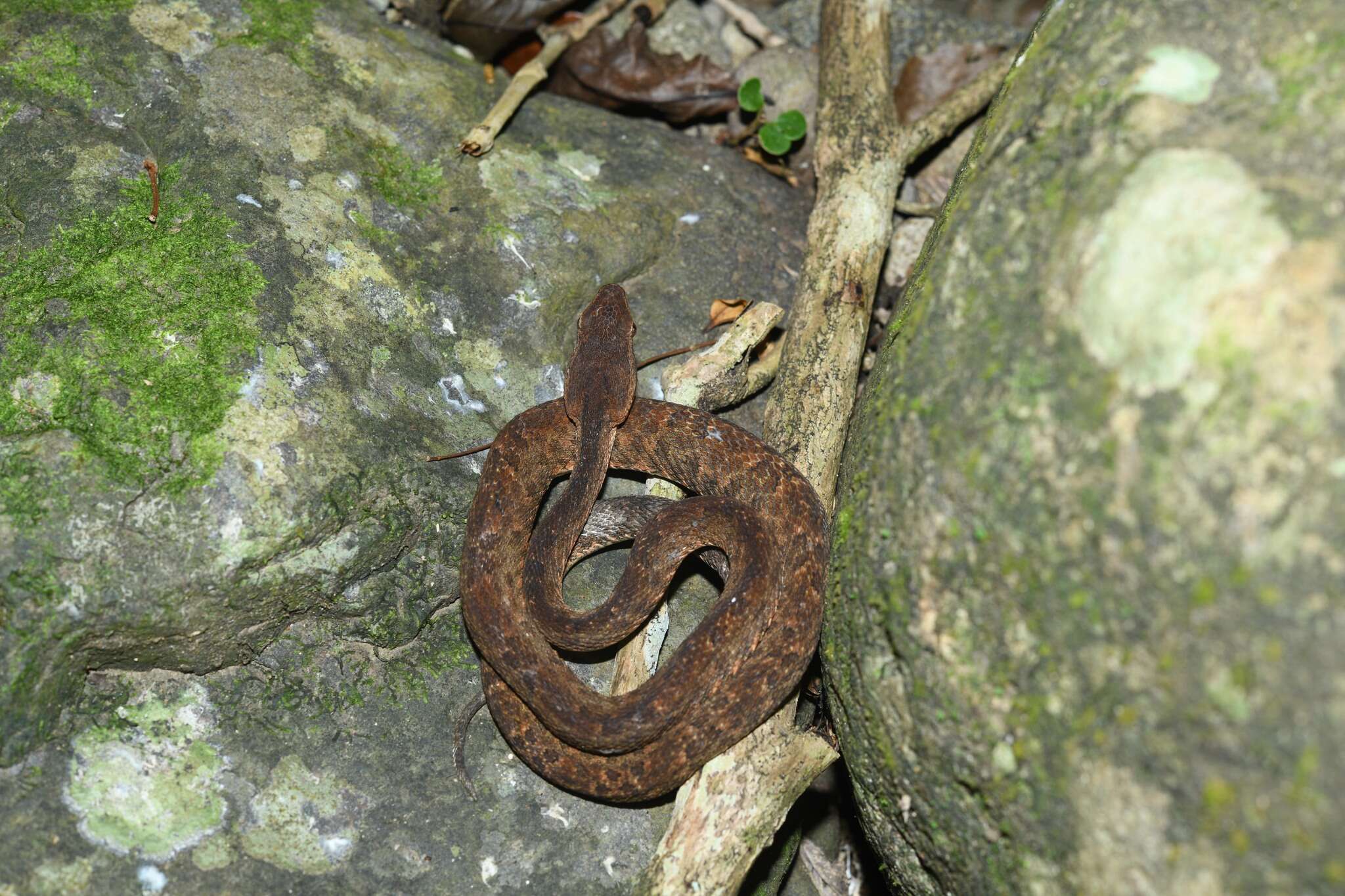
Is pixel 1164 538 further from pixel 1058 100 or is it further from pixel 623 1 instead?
pixel 623 1

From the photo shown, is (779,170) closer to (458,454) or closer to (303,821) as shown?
(458,454)

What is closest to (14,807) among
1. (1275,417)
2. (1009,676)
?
(1009,676)

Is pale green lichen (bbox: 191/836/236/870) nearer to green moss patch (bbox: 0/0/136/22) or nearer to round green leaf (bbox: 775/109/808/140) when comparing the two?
green moss patch (bbox: 0/0/136/22)

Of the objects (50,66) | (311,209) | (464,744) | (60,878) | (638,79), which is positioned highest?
(638,79)

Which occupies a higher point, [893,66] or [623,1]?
[893,66]

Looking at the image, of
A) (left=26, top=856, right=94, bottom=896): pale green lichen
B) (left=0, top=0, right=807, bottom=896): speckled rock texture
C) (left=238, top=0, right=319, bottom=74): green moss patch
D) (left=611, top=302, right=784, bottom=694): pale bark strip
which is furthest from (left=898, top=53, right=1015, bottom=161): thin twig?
(left=26, top=856, right=94, bottom=896): pale green lichen

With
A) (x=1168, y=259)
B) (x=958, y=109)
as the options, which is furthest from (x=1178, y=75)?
(x=958, y=109)
